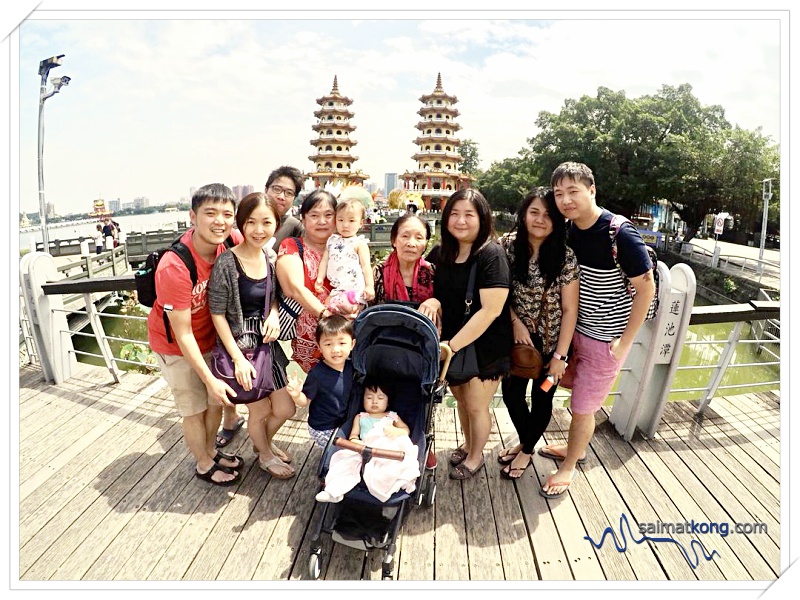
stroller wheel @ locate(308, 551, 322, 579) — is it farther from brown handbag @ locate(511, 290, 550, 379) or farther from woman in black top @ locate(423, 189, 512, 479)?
brown handbag @ locate(511, 290, 550, 379)

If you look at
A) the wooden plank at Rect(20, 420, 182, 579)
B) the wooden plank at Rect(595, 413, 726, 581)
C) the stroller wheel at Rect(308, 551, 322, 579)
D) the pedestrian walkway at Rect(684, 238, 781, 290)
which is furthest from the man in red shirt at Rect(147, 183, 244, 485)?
the pedestrian walkway at Rect(684, 238, 781, 290)

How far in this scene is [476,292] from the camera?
7.63ft

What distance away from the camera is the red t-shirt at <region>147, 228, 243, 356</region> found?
220cm

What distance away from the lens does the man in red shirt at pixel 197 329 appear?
87.5 inches

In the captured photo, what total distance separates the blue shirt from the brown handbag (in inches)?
35.0

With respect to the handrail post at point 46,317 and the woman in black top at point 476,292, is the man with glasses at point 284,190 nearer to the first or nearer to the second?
the woman in black top at point 476,292

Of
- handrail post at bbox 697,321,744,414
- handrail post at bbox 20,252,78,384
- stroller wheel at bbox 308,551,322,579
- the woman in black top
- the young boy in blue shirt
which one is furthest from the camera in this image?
handrail post at bbox 20,252,78,384

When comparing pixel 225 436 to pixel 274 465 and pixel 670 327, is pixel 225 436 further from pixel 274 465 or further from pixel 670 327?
pixel 670 327

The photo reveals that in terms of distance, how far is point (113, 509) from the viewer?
2.46 m

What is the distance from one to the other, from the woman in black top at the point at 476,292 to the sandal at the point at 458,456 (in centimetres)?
35
